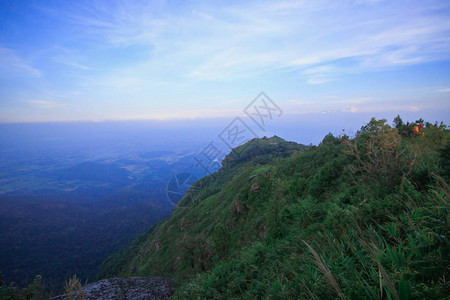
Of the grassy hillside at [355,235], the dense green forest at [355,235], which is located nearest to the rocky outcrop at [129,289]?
the dense green forest at [355,235]

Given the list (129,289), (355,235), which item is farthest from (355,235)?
(129,289)

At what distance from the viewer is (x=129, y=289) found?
7285 millimetres

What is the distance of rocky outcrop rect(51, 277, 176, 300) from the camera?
267 inches

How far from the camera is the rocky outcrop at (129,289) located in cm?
679

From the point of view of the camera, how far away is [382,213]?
A: 3471 mm

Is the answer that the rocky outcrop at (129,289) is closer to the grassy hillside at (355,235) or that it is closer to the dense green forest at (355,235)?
the dense green forest at (355,235)

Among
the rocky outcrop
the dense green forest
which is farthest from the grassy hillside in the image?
the rocky outcrop

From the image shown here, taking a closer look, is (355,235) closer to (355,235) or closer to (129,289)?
(355,235)

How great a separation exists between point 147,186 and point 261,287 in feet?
453

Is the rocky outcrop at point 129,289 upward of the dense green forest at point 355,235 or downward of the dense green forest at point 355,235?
downward

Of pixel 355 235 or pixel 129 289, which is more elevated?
pixel 355 235

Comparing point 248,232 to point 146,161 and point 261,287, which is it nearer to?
point 261,287

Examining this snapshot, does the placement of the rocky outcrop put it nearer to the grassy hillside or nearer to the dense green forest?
the dense green forest

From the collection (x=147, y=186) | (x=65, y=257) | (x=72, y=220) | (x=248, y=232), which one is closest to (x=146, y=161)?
(x=147, y=186)
